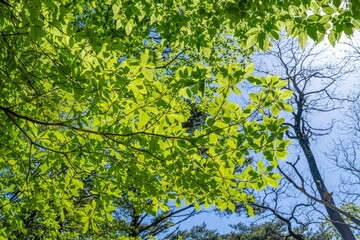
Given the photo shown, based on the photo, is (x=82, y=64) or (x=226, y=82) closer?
(x=226, y=82)

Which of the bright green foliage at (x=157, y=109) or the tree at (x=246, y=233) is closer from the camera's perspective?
the bright green foliage at (x=157, y=109)

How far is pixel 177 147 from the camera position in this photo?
2871mm

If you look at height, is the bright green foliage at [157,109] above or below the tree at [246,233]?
below

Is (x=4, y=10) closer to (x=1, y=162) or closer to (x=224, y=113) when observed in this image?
(x=1, y=162)

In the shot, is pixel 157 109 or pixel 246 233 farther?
pixel 246 233

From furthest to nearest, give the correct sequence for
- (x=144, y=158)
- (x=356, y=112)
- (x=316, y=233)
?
1. (x=316, y=233)
2. (x=356, y=112)
3. (x=144, y=158)

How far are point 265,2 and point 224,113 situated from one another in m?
0.93

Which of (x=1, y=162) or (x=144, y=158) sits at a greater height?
(x=1, y=162)

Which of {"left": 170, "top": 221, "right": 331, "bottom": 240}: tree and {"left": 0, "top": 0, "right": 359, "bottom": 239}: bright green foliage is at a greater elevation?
{"left": 170, "top": 221, "right": 331, "bottom": 240}: tree

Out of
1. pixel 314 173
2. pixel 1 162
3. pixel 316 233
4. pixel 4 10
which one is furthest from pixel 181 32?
pixel 316 233

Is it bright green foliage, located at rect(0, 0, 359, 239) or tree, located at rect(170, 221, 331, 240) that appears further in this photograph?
tree, located at rect(170, 221, 331, 240)

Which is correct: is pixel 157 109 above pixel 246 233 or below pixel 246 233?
below

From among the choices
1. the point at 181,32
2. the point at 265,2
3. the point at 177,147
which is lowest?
the point at 177,147

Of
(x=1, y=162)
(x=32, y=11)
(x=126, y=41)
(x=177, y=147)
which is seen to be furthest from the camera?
(x=126, y=41)
